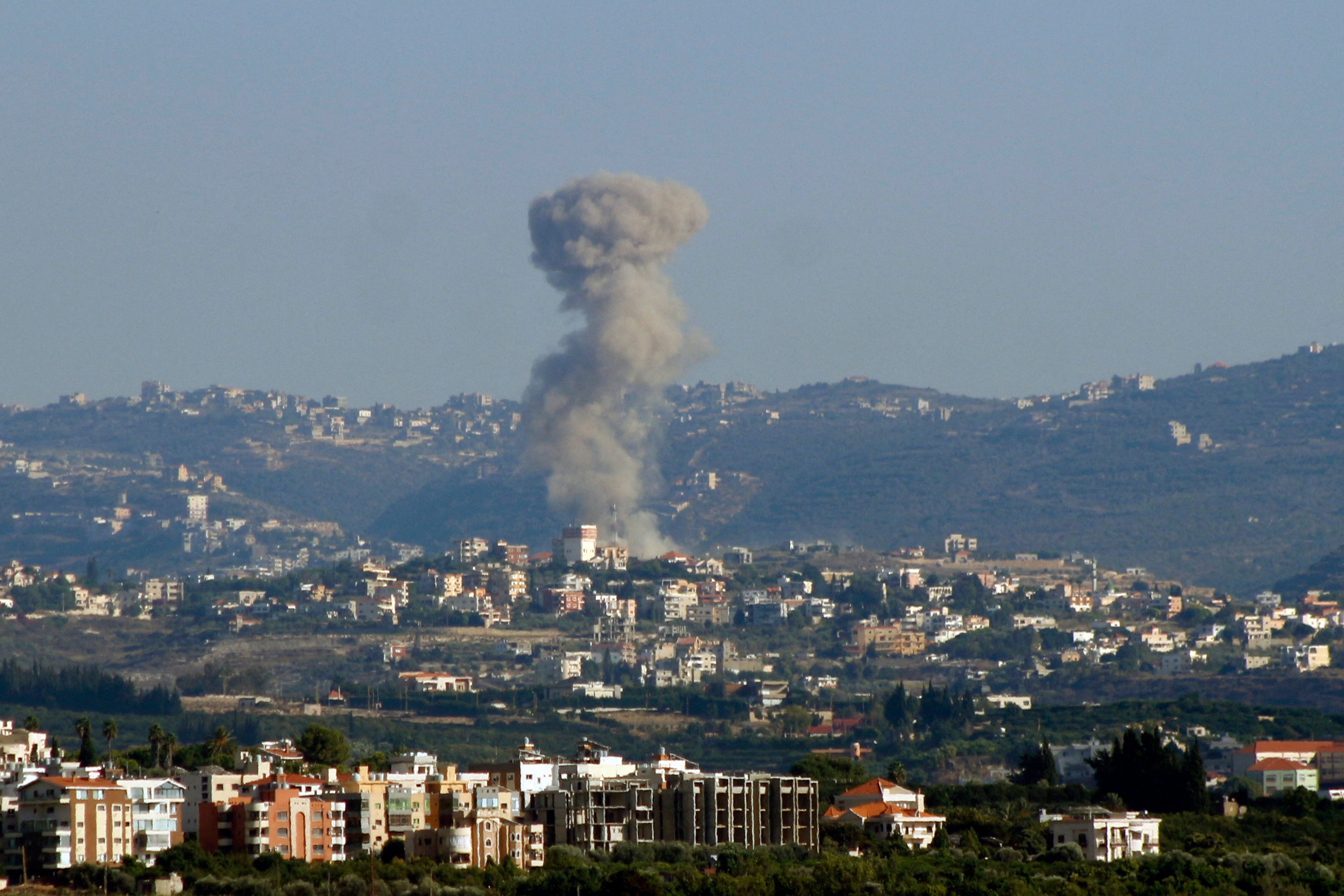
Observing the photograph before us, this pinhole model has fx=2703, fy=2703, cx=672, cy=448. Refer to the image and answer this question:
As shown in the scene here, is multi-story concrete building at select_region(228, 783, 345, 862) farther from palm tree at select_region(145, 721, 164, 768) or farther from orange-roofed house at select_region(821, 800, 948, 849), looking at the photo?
palm tree at select_region(145, 721, 164, 768)

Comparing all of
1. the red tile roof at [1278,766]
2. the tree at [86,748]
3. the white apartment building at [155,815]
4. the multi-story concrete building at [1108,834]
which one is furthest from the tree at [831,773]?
the red tile roof at [1278,766]

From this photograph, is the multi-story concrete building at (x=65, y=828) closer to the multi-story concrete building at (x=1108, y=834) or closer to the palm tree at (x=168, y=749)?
the palm tree at (x=168, y=749)

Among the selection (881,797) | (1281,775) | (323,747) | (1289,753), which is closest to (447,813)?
(881,797)

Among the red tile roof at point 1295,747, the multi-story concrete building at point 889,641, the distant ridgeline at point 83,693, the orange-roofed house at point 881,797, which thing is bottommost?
the orange-roofed house at point 881,797

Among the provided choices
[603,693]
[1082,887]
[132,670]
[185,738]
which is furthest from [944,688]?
[1082,887]

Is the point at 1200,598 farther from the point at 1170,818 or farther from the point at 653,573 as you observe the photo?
the point at 1170,818

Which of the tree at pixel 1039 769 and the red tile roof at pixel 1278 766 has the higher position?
the tree at pixel 1039 769

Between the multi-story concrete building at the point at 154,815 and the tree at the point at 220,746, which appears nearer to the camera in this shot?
the multi-story concrete building at the point at 154,815
